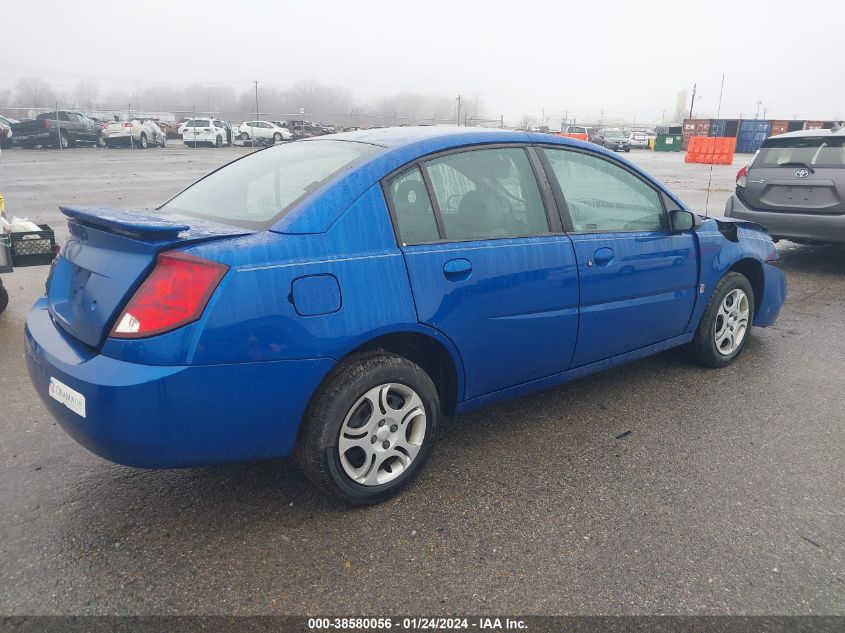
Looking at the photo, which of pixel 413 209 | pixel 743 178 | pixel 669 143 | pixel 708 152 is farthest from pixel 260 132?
pixel 413 209

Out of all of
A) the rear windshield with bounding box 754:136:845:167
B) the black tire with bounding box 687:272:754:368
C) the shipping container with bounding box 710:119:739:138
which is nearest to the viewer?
the black tire with bounding box 687:272:754:368

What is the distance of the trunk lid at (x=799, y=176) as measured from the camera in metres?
7.31

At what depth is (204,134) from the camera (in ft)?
117

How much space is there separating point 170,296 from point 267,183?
965 mm

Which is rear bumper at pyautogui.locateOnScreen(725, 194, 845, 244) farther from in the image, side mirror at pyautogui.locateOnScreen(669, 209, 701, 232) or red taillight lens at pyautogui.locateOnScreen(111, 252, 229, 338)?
red taillight lens at pyautogui.locateOnScreen(111, 252, 229, 338)

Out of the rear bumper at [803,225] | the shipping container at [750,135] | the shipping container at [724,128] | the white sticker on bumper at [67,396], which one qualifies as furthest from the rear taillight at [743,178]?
the shipping container at [724,128]

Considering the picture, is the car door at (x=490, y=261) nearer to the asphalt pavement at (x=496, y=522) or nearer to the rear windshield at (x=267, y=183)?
the rear windshield at (x=267, y=183)

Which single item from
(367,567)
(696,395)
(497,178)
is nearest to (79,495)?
(367,567)

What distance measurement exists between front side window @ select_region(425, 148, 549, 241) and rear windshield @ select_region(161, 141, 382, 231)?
1.22ft

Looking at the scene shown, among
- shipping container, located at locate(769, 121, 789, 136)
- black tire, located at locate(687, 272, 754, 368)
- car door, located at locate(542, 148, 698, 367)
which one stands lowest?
black tire, located at locate(687, 272, 754, 368)

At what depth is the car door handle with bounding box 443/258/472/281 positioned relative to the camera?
2.91 m

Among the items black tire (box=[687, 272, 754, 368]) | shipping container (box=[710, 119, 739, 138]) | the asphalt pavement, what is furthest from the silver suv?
shipping container (box=[710, 119, 739, 138])

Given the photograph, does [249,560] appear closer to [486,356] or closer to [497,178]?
[486,356]

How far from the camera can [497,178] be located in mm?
3314
